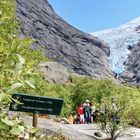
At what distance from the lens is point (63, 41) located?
183 meters

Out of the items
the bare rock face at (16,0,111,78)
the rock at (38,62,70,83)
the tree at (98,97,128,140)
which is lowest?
the tree at (98,97,128,140)

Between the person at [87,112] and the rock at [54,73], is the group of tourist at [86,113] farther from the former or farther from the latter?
the rock at [54,73]

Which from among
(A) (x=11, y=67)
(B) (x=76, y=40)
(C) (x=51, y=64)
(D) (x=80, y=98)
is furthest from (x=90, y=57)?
(A) (x=11, y=67)

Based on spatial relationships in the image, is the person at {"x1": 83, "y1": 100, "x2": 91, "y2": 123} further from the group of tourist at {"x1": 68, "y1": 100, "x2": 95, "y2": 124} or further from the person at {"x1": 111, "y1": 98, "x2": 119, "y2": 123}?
the person at {"x1": 111, "y1": 98, "x2": 119, "y2": 123}

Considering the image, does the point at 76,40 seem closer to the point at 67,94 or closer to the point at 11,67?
the point at 67,94

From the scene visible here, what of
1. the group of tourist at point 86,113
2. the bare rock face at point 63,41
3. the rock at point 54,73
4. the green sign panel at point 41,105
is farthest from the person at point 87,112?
the bare rock face at point 63,41

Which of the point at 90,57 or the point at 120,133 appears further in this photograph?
the point at 90,57

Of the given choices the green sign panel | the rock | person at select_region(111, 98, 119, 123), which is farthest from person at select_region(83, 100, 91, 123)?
the rock

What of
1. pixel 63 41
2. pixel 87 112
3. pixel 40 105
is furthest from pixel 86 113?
pixel 63 41

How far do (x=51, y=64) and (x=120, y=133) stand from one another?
8042 centimetres

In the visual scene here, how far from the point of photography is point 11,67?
319 centimetres

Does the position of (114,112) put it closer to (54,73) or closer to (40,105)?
(40,105)

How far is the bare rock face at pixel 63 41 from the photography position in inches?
6860

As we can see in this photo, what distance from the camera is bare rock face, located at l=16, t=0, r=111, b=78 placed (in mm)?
174250
